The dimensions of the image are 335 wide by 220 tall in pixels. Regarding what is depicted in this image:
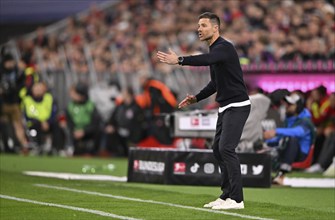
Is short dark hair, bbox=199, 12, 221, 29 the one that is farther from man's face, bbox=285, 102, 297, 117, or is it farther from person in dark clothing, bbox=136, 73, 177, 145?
person in dark clothing, bbox=136, 73, 177, 145

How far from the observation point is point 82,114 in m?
25.6

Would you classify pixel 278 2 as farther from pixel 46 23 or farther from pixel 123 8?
pixel 46 23

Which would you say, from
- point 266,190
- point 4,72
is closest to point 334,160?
point 266,190

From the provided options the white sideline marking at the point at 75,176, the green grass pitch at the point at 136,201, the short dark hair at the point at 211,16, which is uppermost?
the short dark hair at the point at 211,16

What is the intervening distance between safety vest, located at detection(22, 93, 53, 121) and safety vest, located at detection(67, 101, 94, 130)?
0.76 m

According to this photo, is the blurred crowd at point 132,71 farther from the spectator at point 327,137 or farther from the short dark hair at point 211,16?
the short dark hair at point 211,16

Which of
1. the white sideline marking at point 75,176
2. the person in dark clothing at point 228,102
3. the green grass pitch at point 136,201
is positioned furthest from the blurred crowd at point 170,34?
the person in dark clothing at point 228,102

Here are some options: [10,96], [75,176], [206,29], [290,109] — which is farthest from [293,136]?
[10,96]

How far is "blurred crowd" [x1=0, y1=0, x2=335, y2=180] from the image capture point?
77.6 feet

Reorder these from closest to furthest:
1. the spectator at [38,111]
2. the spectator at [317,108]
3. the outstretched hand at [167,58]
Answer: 1. the outstretched hand at [167,58]
2. the spectator at [317,108]
3. the spectator at [38,111]

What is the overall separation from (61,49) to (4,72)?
3.54 metres

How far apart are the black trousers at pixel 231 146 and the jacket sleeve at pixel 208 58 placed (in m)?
0.69

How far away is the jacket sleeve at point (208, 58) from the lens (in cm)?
1121

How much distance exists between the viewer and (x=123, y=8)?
32250 mm
